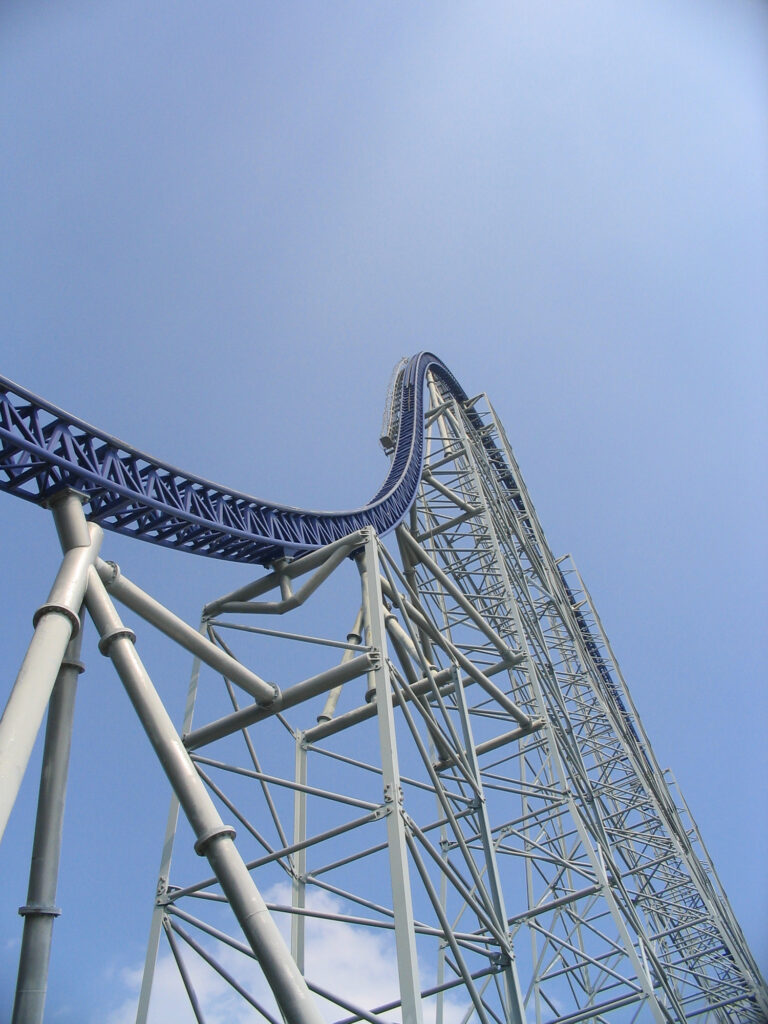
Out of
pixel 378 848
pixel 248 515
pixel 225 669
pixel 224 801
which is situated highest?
pixel 248 515

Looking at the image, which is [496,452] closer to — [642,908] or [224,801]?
[642,908]

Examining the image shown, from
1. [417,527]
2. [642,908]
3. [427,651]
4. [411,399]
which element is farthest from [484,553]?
[642,908]

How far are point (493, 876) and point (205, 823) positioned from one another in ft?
14.5

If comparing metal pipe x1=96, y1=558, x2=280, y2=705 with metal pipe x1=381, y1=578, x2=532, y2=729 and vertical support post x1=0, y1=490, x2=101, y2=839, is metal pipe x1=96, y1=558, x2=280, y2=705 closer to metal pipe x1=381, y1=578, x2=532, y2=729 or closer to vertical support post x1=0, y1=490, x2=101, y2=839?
vertical support post x1=0, y1=490, x2=101, y2=839

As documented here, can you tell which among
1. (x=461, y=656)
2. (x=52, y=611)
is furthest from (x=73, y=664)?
(x=461, y=656)

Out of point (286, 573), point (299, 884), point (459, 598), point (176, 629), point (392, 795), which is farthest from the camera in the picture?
point (459, 598)

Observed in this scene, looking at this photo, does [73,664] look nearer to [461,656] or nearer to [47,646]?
[47,646]

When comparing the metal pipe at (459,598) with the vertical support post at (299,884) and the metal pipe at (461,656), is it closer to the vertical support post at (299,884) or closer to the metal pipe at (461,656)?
the metal pipe at (461,656)

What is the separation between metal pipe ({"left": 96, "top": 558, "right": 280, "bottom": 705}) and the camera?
26.7 ft

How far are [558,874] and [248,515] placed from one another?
7702 millimetres

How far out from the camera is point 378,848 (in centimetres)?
844

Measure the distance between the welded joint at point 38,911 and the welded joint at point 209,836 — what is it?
3.75 feet

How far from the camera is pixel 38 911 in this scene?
Result: 6191 millimetres

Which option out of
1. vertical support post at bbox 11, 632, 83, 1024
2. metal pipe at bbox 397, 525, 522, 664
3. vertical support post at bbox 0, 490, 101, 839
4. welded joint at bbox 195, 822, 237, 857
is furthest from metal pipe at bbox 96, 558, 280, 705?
metal pipe at bbox 397, 525, 522, 664
